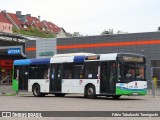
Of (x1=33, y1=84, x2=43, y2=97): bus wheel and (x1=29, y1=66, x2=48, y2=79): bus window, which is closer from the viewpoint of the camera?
(x1=29, y1=66, x2=48, y2=79): bus window

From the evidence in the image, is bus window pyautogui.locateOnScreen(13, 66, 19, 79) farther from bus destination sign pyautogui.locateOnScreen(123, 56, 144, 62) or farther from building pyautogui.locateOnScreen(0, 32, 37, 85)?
building pyautogui.locateOnScreen(0, 32, 37, 85)

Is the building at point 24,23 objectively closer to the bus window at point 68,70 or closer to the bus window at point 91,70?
the bus window at point 68,70

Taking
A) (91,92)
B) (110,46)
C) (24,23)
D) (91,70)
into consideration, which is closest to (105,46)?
(110,46)

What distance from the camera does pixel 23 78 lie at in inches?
1219

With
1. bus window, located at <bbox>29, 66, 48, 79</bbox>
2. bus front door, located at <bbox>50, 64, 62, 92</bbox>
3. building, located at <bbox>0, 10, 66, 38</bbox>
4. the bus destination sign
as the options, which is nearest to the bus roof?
bus window, located at <bbox>29, 66, 48, 79</bbox>

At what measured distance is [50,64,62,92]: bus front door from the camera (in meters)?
28.2

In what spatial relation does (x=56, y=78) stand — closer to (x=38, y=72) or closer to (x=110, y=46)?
(x=38, y=72)

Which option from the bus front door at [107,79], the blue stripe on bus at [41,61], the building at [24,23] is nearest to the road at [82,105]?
the bus front door at [107,79]

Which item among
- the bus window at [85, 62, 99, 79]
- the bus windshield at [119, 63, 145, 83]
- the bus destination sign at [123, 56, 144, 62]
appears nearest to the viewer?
the bus windshield at [119, 63, 145, 83]

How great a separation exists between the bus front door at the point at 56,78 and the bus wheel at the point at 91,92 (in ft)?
9.02

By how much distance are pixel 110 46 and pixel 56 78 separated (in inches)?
651

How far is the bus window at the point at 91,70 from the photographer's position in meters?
25.6

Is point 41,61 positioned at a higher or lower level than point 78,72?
higher

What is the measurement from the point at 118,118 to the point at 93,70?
12.8 metres
